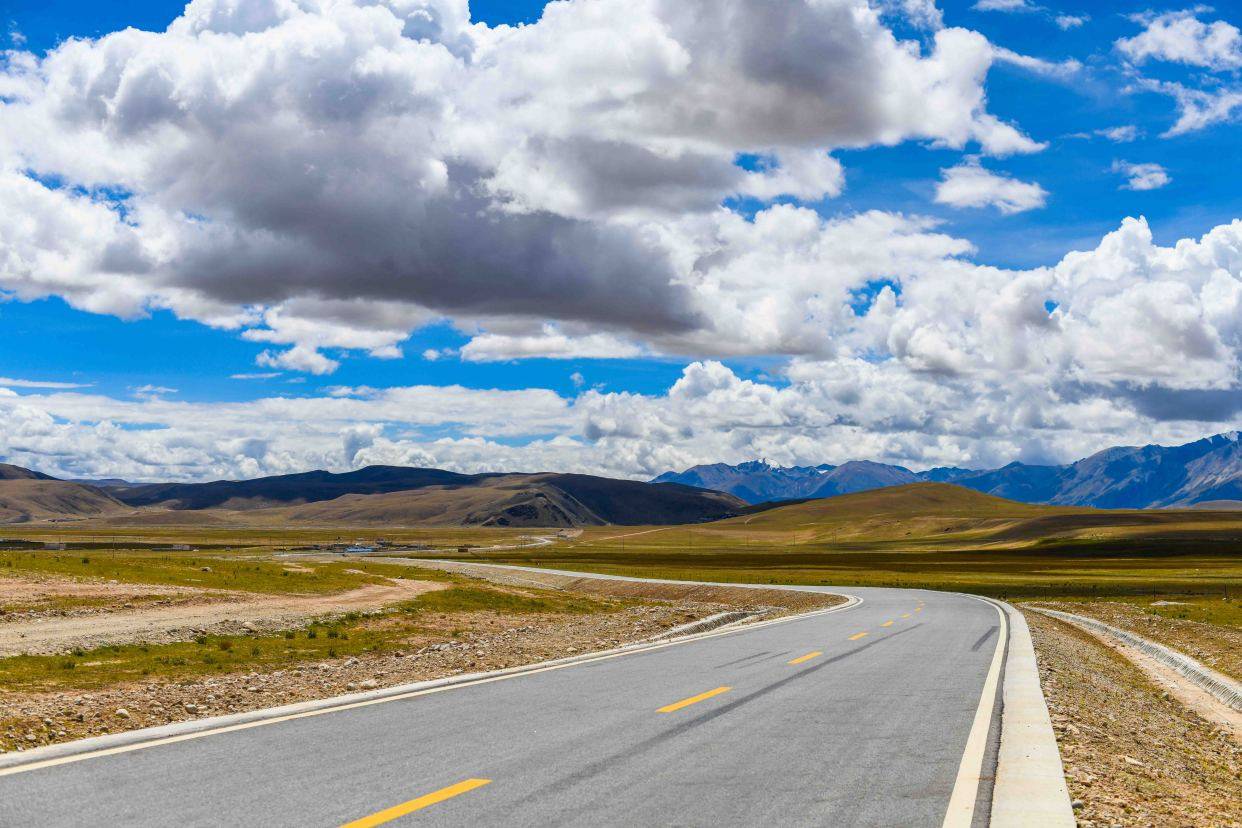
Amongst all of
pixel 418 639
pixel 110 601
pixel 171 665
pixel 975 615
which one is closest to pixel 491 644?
pixel 418 639

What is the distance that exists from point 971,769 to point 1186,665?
2000 centimetres

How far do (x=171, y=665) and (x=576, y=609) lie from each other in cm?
2826

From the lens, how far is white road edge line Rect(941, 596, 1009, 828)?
28.6 ft

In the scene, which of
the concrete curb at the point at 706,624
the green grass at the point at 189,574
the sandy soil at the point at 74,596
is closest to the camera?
the concrete curb at the point at 706,624

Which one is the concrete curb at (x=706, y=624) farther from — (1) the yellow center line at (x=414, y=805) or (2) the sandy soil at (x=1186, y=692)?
(1) the yellow center line at (x=414, y=805)

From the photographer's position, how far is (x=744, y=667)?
20.5 m

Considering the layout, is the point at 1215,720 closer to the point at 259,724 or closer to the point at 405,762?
the point at 405,762

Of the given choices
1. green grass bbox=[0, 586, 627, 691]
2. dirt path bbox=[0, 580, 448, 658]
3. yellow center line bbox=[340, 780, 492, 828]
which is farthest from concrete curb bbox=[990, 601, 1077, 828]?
dirt path bbox=[0, 580, 448, 658]

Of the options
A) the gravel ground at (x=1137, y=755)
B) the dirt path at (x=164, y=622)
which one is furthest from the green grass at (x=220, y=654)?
the gravel ground at (x=1137, y=755)

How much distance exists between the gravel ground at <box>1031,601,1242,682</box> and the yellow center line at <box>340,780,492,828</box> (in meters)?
23.6

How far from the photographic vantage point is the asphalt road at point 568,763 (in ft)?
27.8

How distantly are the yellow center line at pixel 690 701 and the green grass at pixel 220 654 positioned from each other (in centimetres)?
1181

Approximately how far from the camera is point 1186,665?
26484 mm

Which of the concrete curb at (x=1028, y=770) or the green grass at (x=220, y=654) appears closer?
the concrete curb at (x=1028, y=770)
